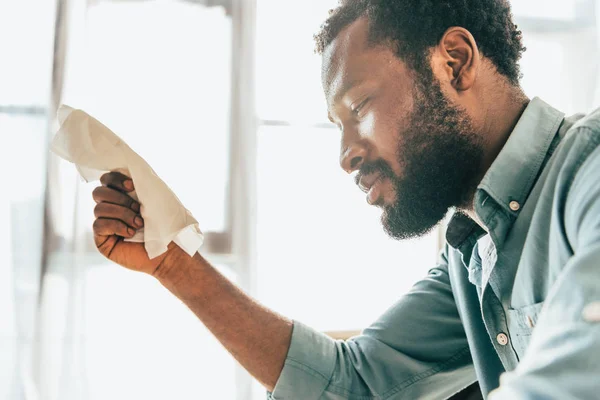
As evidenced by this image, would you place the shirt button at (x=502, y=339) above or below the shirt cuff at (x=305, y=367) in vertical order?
above

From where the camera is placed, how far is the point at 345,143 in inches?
36.9

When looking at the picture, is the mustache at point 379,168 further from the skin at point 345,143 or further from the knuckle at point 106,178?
the knuckle at point 106,178

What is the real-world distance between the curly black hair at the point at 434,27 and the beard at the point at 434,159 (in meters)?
0.05

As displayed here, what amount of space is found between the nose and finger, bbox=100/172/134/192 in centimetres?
31

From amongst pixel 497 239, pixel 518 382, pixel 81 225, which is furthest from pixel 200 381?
pixel 518 382

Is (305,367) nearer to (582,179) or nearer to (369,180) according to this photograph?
(369,180)

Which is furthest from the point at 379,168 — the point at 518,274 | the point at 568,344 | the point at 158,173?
A: the point at 158,173

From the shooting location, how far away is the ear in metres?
0.88

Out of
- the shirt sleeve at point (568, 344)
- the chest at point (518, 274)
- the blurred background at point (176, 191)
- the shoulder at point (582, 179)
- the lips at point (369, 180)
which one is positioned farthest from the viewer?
the blurred background at point (176, 191)

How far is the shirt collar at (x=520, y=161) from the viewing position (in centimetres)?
77

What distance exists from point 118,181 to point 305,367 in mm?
395

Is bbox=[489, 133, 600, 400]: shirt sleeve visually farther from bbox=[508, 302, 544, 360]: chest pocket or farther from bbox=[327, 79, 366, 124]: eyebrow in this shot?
bbox=[327, 79, 366, 124]: eyebrow

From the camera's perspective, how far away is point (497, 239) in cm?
78

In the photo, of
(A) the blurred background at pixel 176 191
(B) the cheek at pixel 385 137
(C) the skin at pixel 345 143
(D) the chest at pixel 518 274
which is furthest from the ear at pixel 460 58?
(A) the blurred background at pixel 176 191
